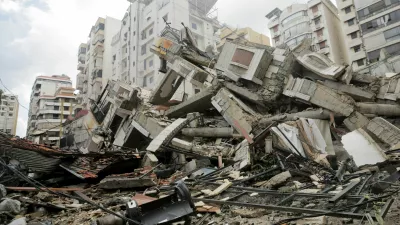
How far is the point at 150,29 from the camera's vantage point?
4234 centimetres

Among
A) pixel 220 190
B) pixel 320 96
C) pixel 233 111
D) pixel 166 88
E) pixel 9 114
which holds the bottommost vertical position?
pixel 220 190

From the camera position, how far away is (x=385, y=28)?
29.8 m

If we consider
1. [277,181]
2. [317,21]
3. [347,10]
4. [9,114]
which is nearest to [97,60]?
[9,114]

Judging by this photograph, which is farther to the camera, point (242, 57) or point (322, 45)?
point (322, 45)

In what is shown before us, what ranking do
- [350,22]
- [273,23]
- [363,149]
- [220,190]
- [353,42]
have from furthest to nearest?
[273,23]
[350,22]
[353,42]
[363,149]
[220,190]

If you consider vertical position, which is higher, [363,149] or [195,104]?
[195,104]

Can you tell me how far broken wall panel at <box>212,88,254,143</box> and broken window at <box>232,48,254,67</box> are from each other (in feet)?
6.96

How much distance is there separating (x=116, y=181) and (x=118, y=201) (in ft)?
6.53

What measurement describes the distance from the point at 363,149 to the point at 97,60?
168 feet

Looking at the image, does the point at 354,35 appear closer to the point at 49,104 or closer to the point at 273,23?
the point at 273,23

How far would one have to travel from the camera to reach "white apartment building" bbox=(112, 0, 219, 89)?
130 ft

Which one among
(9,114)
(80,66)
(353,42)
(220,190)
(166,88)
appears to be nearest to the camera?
(220,190)

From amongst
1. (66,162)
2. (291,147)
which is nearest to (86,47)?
(66,162)

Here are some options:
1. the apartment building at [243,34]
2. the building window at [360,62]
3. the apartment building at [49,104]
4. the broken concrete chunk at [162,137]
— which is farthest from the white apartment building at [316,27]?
the apartment building at [49,104]
